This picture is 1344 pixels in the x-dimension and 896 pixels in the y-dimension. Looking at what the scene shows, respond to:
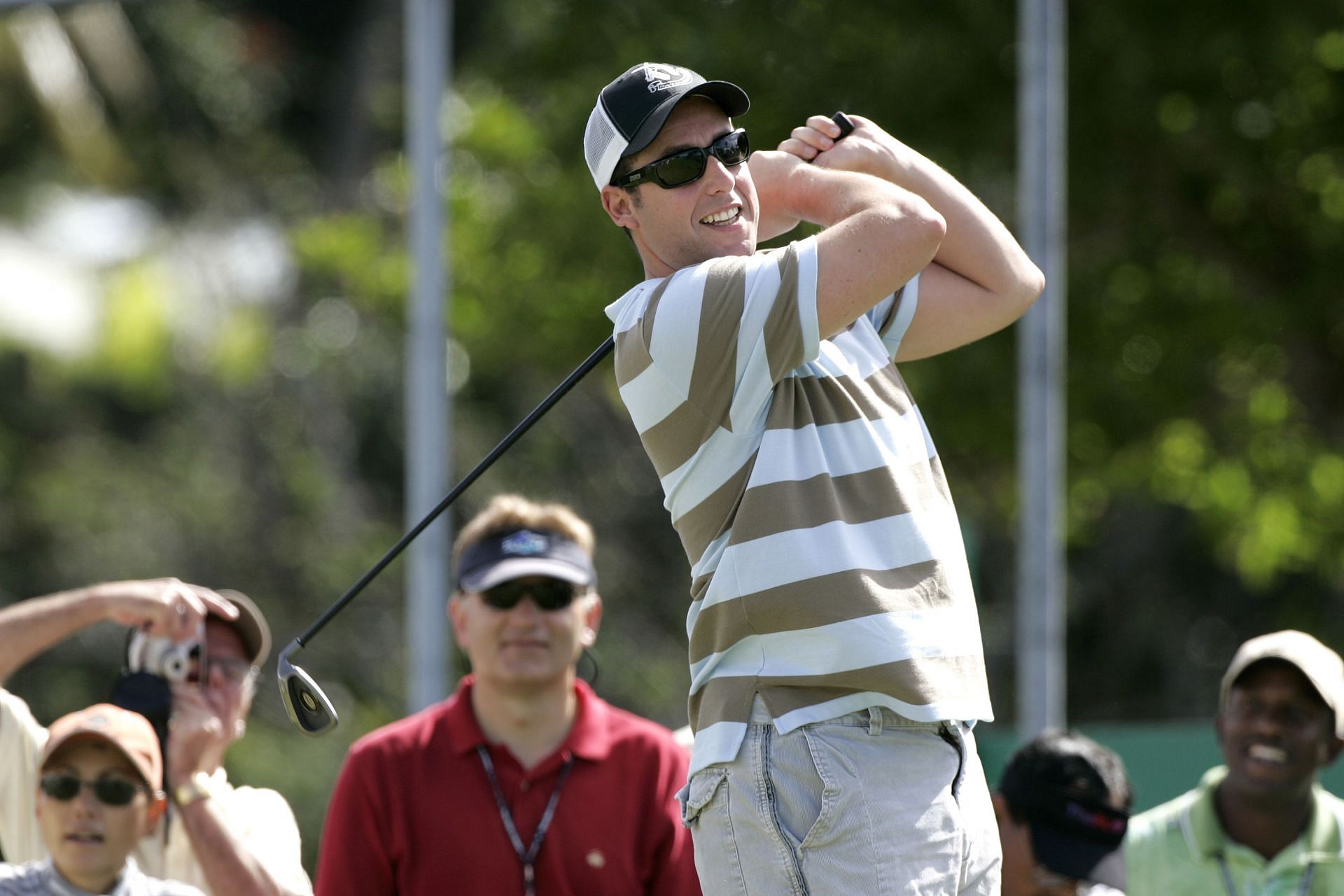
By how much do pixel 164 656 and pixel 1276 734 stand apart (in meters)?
2.72

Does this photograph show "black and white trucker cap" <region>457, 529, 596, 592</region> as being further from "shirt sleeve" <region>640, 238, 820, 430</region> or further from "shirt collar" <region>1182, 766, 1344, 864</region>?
"shirt sleeve" <region>640, 238, 820, 430</region>

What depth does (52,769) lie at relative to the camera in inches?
169

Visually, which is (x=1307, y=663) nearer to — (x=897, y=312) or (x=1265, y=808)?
(x=1265, y=808)

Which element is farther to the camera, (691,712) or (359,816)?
(359,816)

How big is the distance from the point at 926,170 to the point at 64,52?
16.8 metres

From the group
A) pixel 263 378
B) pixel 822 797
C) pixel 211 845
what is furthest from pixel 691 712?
pixel 263 378

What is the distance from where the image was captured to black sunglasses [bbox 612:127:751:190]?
2.95m

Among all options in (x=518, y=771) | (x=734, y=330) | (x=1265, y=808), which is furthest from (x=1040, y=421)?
(x=734, y=330)

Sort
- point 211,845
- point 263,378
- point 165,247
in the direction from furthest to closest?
1. point 165,247
2. point 263,378
3. point 211,845

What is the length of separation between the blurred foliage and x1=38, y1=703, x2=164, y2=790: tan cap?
363cm

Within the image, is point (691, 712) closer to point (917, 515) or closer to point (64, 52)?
point (917, 515)

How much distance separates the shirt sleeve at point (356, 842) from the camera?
14.5 ft

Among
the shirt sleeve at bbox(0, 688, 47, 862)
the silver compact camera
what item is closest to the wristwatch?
the silver compact camera

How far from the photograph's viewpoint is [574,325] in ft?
33.5
